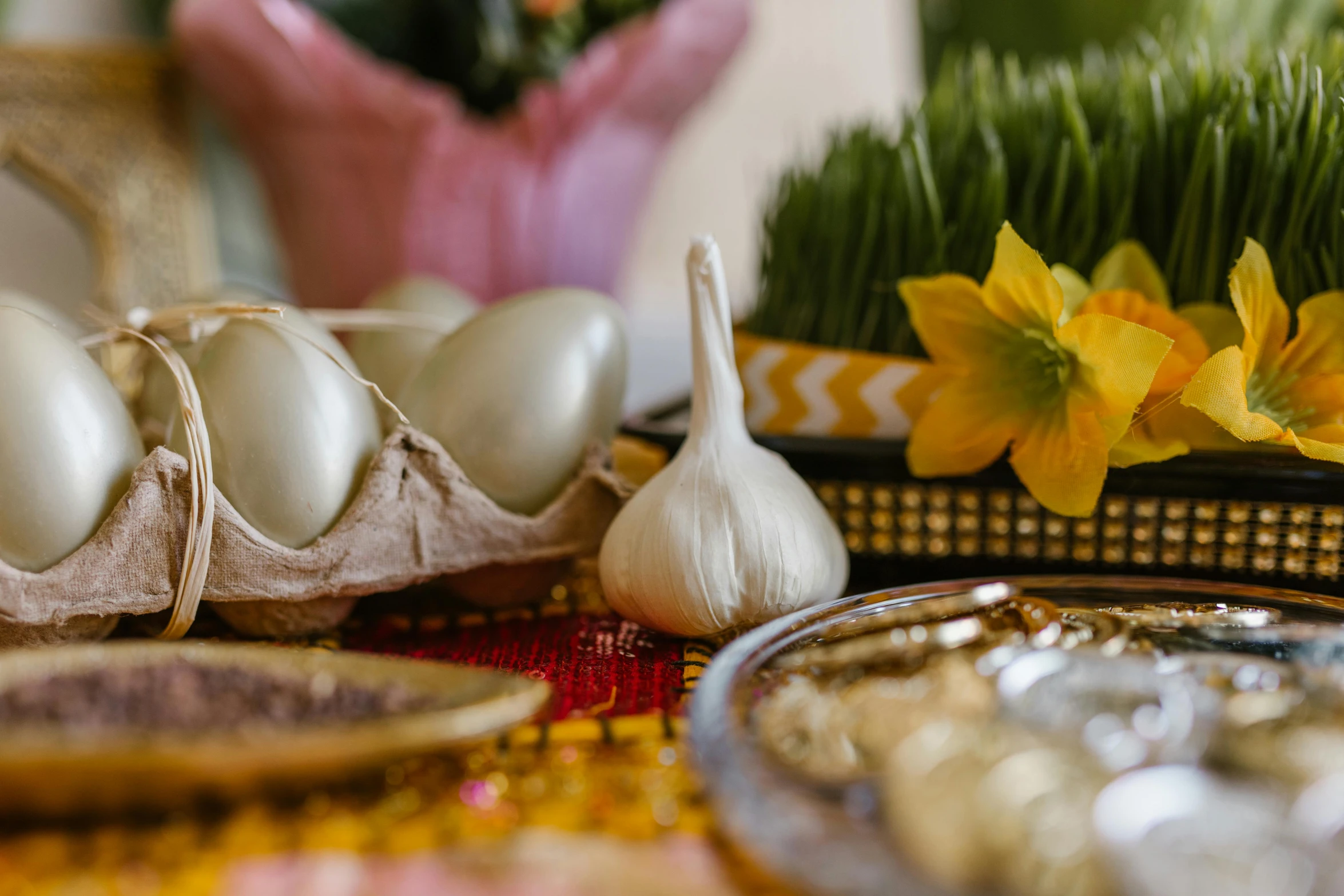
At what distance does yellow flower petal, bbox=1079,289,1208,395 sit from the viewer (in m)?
0.35

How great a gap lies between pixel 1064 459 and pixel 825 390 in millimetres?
109

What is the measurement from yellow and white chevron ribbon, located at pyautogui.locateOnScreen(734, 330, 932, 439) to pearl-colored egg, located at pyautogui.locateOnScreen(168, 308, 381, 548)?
17 centimetres

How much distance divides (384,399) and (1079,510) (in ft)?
0.80

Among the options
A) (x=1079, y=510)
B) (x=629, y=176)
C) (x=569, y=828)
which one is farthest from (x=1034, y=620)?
(x=629, y=176)

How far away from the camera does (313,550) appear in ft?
1.09

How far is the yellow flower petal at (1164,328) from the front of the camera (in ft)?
1.16

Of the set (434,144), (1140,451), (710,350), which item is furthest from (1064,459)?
(434,144)

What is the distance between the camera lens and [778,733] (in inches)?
9.4

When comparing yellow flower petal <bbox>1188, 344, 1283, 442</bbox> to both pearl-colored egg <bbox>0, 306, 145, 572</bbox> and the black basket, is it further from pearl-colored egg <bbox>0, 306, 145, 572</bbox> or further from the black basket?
pearl-colored egg <bbox>0, 306, 145, 572</bbox>

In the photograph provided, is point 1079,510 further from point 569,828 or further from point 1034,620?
point 569,828

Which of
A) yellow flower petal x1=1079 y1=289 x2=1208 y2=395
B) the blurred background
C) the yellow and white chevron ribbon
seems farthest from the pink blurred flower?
yellow flower petal x1=1079 y1=289 x2=1208 y2=395

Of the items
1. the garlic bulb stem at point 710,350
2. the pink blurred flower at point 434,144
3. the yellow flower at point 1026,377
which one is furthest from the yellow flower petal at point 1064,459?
the pink blurred flower at point 434,144

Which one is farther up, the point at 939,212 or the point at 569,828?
the point at 939,212

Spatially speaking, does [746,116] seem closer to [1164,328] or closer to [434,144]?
[434,144]
